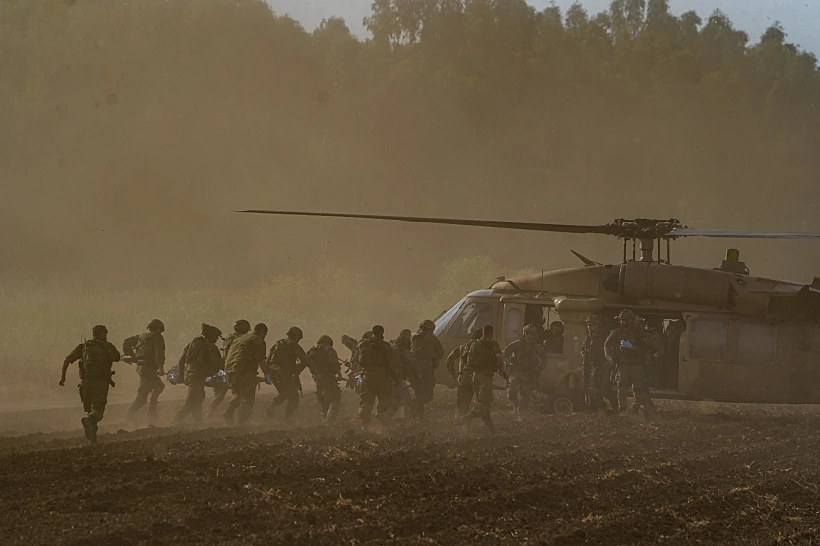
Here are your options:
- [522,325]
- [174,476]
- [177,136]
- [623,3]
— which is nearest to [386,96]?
[177,136]

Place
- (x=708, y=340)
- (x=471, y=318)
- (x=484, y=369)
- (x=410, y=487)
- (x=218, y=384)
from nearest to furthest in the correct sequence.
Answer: (x=410, y=487)
(x=484, y=369)
(x=218, y=384)
(x=708, y=340)
(x=471, y=318)

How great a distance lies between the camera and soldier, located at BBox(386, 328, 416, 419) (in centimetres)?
1522

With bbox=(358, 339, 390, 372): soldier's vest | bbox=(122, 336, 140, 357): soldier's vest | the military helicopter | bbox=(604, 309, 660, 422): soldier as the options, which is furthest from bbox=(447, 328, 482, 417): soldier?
bbox=(122, 336, 140, 357): soldier's vest

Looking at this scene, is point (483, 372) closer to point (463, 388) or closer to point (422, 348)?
point (463, 388)

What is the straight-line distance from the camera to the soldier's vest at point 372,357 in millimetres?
14570

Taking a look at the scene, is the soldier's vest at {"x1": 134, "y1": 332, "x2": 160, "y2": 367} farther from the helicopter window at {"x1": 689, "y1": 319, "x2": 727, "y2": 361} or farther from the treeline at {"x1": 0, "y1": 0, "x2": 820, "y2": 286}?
the treeline at {"x1": 0, "y1": 0, "x2": 820, "y2": 286}

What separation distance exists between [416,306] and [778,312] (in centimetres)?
2789

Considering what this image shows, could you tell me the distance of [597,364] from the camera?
53.3 ft

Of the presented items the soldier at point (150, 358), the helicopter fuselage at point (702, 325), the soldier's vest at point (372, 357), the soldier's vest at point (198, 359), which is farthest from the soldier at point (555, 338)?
the soldier at point (150, 358)

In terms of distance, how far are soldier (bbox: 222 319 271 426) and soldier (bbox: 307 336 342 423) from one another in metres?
0.82

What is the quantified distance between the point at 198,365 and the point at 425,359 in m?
3.47

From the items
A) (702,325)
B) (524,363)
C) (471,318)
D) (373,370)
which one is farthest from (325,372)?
(702,325)

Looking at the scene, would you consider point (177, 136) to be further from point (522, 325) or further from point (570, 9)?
point (522, 325)

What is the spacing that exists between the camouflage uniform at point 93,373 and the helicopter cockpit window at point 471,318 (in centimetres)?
641
